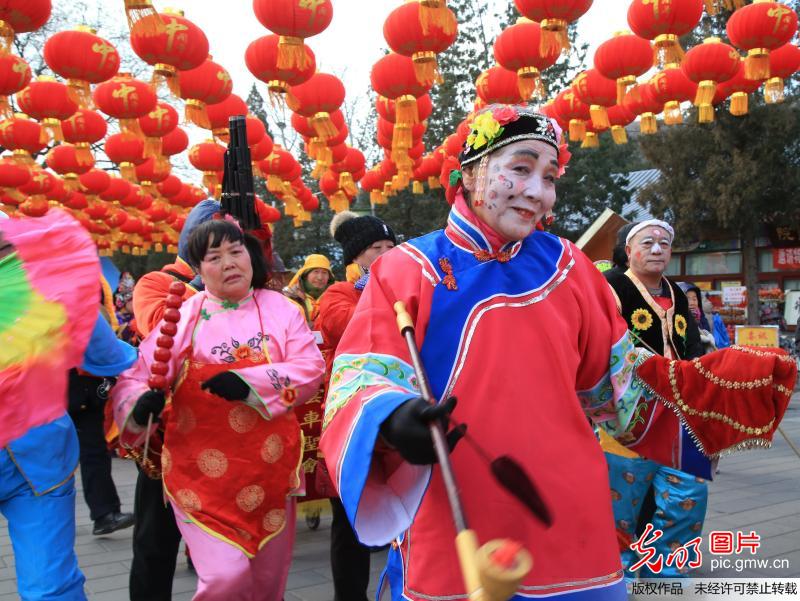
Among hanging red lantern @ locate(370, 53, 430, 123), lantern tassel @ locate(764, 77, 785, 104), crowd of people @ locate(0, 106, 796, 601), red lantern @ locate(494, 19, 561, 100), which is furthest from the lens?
lantern tassel @ locate(764, 77, 785, 104)

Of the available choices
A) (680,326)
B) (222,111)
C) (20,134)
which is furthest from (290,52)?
(20,134)

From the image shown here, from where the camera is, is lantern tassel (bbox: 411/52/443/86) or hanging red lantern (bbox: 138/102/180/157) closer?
lantern tassel (bbox: 411/52/443/86)

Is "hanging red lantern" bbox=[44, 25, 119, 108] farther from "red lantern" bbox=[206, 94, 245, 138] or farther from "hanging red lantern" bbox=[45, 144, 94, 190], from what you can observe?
"hanging red lantern" bbox=[45, 144, 94, 190]

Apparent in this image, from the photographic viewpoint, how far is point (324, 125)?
28.7 feet

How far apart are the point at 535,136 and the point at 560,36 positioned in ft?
17.4

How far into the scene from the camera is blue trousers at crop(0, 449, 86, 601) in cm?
260

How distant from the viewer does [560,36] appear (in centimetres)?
696

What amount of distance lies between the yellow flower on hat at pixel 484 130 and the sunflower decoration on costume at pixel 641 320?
2.31 meters

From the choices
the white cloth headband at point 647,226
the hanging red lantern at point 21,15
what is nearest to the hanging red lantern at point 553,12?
the white cloth headband at point 647,226

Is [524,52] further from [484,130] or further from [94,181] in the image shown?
[94,181]

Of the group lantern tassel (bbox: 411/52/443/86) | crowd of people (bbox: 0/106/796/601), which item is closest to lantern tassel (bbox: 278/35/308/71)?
lantern tassel (bbox: 411/52/443/86)

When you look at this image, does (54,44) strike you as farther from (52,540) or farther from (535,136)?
(535,136)

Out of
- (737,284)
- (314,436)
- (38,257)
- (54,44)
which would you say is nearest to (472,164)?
(38,257)

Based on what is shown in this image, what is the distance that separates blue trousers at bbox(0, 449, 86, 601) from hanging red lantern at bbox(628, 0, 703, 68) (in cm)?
596
